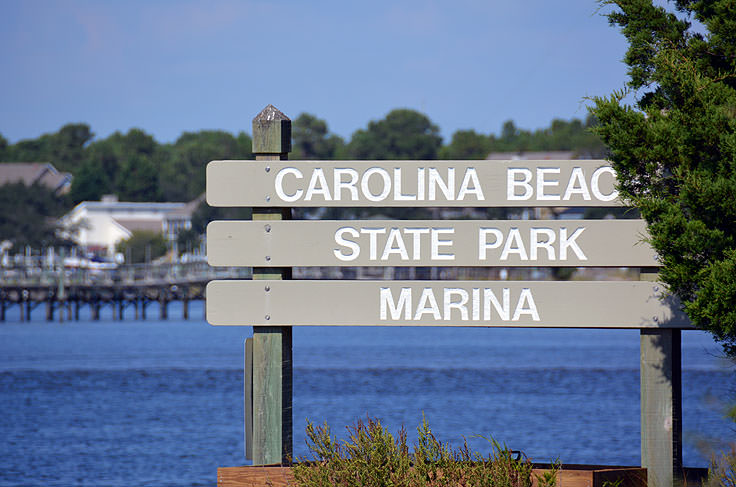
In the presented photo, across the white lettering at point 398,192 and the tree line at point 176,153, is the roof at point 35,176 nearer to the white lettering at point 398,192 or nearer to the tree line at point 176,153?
the tree line at point 176,153

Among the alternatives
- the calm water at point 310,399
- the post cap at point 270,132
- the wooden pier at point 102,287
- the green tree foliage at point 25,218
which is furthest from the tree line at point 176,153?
the post cap at point 270,132

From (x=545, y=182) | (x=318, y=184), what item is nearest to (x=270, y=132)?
(x=318, y=184)

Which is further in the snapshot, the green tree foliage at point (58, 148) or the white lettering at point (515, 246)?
the green tree foliage at point (58, 148)

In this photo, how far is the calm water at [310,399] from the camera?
28547 mm

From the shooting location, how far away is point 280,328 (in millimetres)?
8445

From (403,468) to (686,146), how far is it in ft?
9.85

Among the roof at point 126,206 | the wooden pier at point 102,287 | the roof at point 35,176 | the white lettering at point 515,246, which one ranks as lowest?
the wooden pier at point 102,287

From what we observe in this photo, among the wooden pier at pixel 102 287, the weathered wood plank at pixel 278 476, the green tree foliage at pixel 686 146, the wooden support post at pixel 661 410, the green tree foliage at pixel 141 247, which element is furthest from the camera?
the green tree foliage at pixel 141 247

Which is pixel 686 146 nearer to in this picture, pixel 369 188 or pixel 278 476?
pixel 369 188

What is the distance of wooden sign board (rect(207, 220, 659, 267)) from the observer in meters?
8.23

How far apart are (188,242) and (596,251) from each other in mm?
134379

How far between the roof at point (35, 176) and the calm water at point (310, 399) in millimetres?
68824

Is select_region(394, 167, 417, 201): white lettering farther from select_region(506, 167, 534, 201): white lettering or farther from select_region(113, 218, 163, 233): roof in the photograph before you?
select_region(113, 218, 163, 233): roof

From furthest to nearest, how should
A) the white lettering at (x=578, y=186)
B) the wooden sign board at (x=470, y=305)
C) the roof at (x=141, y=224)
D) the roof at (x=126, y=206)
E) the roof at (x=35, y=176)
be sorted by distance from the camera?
1. the roof at (x=126, y=206)
2. the roof at (x=141, y=224)
3. the roof at (x=35, y=176)
4. the white lettering at (x=578, y=186)
5. the wooden sign board at (x=470, y=305)
